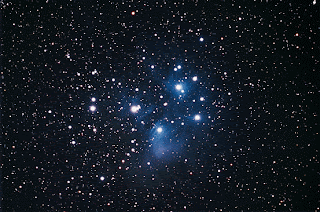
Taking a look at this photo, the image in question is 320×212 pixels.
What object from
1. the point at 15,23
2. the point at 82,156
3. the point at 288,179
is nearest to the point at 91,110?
the point at 82,156

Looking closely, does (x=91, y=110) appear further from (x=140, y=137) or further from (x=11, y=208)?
(x=11, y=208)

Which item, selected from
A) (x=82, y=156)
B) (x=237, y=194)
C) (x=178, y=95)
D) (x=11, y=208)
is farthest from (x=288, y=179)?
(x=11, y=208)

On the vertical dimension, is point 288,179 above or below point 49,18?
below

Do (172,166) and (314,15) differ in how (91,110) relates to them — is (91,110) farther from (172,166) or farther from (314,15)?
(314,15)

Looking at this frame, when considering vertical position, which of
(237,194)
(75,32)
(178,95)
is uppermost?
(75,32)

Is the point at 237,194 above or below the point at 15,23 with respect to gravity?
below

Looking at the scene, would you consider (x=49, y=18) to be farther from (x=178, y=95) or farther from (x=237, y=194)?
(x=237, y=194)
